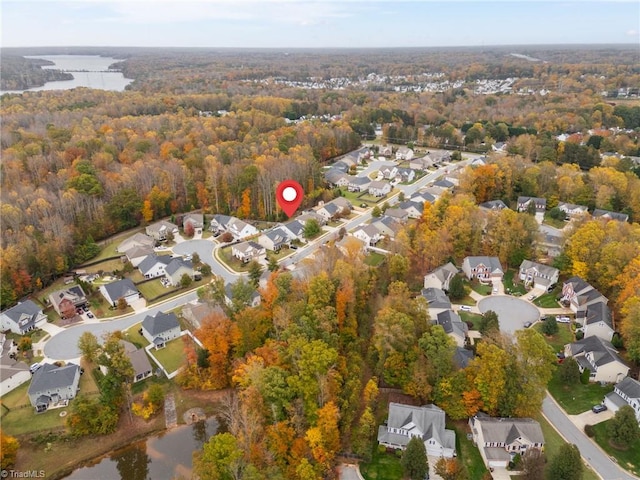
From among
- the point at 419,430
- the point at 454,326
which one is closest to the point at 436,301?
the point at 454,326

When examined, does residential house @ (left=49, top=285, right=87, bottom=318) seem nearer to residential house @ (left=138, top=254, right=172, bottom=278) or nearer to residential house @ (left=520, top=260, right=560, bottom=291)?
residential house @ (left=138, top=254, right=172, bottom=278)

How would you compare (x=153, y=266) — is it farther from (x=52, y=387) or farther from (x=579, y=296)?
(x=579, y=296)

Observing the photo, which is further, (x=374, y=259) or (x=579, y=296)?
(x=374, y=259)

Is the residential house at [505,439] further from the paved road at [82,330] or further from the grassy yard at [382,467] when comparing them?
the paved road at [82,330]

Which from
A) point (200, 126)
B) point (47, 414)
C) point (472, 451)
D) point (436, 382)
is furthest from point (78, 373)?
point (200, 126)

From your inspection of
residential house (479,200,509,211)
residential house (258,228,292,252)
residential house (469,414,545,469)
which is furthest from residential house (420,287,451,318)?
residential house (479,200,509,211)

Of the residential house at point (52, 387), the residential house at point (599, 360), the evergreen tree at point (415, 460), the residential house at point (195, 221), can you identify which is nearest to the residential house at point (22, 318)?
the residential house at point (52, 387)

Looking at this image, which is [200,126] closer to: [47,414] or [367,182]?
[367,182]
